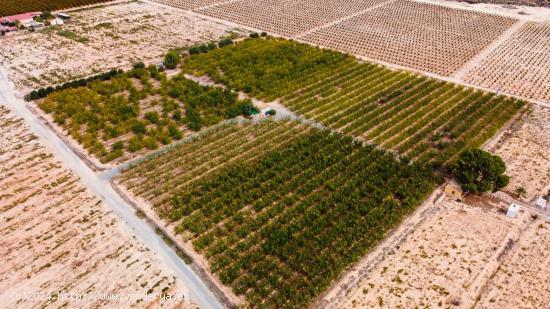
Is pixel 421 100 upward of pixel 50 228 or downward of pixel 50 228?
upward

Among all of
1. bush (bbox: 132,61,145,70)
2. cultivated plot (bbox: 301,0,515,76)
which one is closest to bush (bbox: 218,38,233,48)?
cultivated plot (bbox: 301,0,515,76)

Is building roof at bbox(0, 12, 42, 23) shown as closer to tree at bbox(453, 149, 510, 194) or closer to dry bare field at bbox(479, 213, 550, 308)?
tree at bbox(453, 149, 510, 194)

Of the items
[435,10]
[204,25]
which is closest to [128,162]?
[204,25]

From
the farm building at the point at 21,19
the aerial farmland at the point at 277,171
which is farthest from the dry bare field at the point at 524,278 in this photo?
the farm building at the point at 21,19

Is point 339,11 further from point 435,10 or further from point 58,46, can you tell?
point 58,46

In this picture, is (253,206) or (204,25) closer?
(253,206)

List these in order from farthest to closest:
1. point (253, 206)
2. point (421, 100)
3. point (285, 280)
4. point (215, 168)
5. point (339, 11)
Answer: point (339, 11) → point (421, 100) → point (215, 168) → point (253, 206) → point (285, 280)
